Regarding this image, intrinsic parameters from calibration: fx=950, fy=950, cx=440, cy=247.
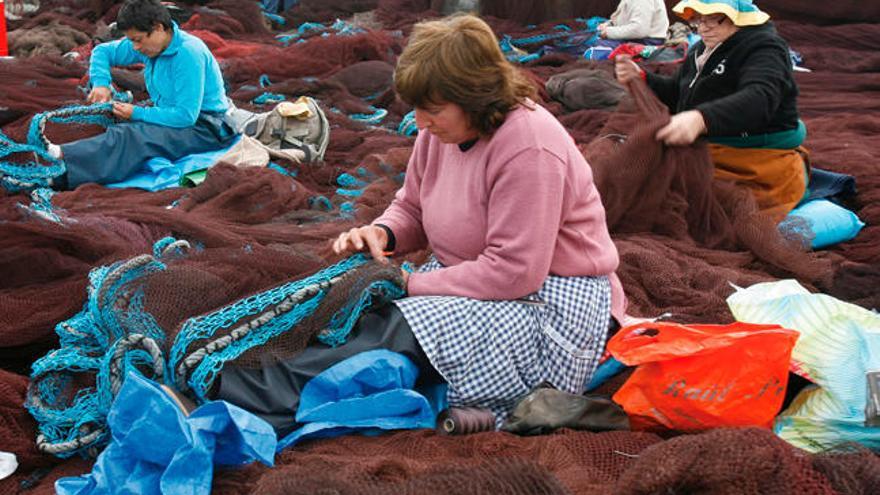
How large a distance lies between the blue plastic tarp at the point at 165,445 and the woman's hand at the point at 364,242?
70 centimetres

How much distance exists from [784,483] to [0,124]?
5.13 meters

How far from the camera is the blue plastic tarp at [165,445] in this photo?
83.8 inches

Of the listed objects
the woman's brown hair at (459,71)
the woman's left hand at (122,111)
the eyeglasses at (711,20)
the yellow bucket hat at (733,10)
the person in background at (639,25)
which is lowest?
the person in background at (639,25)

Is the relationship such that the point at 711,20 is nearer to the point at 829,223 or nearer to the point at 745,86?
the point at 745,86

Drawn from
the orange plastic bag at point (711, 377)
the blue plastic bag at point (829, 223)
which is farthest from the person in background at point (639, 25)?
the orange plastic bag at point (711, 377)

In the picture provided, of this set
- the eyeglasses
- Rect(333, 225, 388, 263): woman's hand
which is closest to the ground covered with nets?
Rect(333, 225, 388, 263): woman's hand

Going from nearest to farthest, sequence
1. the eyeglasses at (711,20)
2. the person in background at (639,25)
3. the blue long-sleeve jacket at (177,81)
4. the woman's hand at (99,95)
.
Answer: the eyeglasses at (711,20) → the blue long-sleeve jacket at (177,81) → the woman's hand at (99,95) → the person in background at (639,25)

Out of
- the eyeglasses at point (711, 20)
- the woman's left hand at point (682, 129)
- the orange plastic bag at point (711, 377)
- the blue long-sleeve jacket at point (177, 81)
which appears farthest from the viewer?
the blue long-sleeve jacket at point (177, 81)

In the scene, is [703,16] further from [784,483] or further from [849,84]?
[849,84]

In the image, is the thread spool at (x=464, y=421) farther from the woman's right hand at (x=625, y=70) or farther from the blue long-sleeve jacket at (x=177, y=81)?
the blue long-sleeve jacket at (x=177, y=81)

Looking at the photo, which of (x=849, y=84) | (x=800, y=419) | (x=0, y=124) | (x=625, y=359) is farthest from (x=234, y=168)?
(x=849, y=84)

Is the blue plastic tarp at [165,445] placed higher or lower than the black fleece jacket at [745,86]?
lower

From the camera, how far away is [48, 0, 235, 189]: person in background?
16.9 ft

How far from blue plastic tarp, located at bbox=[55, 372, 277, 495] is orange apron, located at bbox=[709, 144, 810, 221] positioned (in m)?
2.73
